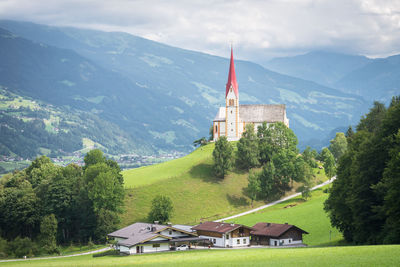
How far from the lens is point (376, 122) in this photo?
83.9m

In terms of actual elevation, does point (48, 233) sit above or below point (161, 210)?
below

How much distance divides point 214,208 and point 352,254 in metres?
65.2

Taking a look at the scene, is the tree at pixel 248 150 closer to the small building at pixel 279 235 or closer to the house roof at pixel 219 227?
the house roof at pixel 219 227

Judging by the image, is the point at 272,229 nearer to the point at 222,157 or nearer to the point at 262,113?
the point at 222,157

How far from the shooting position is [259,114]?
5546 inches

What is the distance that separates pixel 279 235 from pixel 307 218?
47.0 ft

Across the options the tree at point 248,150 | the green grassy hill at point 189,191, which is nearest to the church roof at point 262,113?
the tree at point 248,150

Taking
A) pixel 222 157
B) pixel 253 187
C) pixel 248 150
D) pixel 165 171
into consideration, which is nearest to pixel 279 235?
pixel 253 187

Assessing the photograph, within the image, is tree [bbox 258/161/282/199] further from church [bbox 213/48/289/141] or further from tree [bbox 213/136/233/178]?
church [bbox 213/48/289/141]

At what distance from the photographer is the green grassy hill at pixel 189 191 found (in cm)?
10106

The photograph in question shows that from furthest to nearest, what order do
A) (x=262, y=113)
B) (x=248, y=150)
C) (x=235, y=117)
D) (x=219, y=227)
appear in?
(x=262, y=113) → (x=235, y=117) → (x=248, y=150) → (x=219, y=227)

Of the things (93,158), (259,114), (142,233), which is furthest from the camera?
(259,114)

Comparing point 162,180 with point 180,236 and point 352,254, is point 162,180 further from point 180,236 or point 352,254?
point 352,254

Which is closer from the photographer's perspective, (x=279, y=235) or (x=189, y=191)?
(x=279, y=235)
